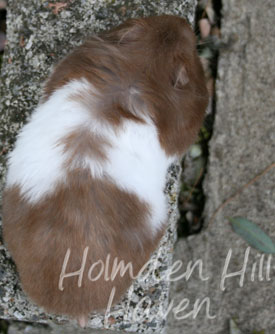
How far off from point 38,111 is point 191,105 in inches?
23.4

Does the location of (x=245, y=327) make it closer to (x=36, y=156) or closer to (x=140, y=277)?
(x=140, y=277)

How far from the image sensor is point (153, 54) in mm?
1671

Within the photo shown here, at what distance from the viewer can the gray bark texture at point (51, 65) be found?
1.95 m

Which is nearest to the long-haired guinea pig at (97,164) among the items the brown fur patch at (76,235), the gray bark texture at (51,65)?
the brown fur patch at (76,235)

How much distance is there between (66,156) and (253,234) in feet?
3.73

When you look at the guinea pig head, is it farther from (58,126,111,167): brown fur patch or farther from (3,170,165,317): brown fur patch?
(3,170,165,317): brown fur patch

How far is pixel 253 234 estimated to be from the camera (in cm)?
226

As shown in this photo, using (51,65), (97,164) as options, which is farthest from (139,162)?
(51,65)

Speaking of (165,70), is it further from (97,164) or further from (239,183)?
(239,183)

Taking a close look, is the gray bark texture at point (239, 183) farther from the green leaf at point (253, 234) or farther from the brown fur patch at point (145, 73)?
the brown fur patch at point (145, 73)

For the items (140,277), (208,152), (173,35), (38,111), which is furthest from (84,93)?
(208,152)

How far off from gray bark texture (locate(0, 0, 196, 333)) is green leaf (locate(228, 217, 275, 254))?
1.37 feet

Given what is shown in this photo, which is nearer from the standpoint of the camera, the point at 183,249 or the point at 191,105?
the point at 191,105

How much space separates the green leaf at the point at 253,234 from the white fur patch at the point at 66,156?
2.44 feet
